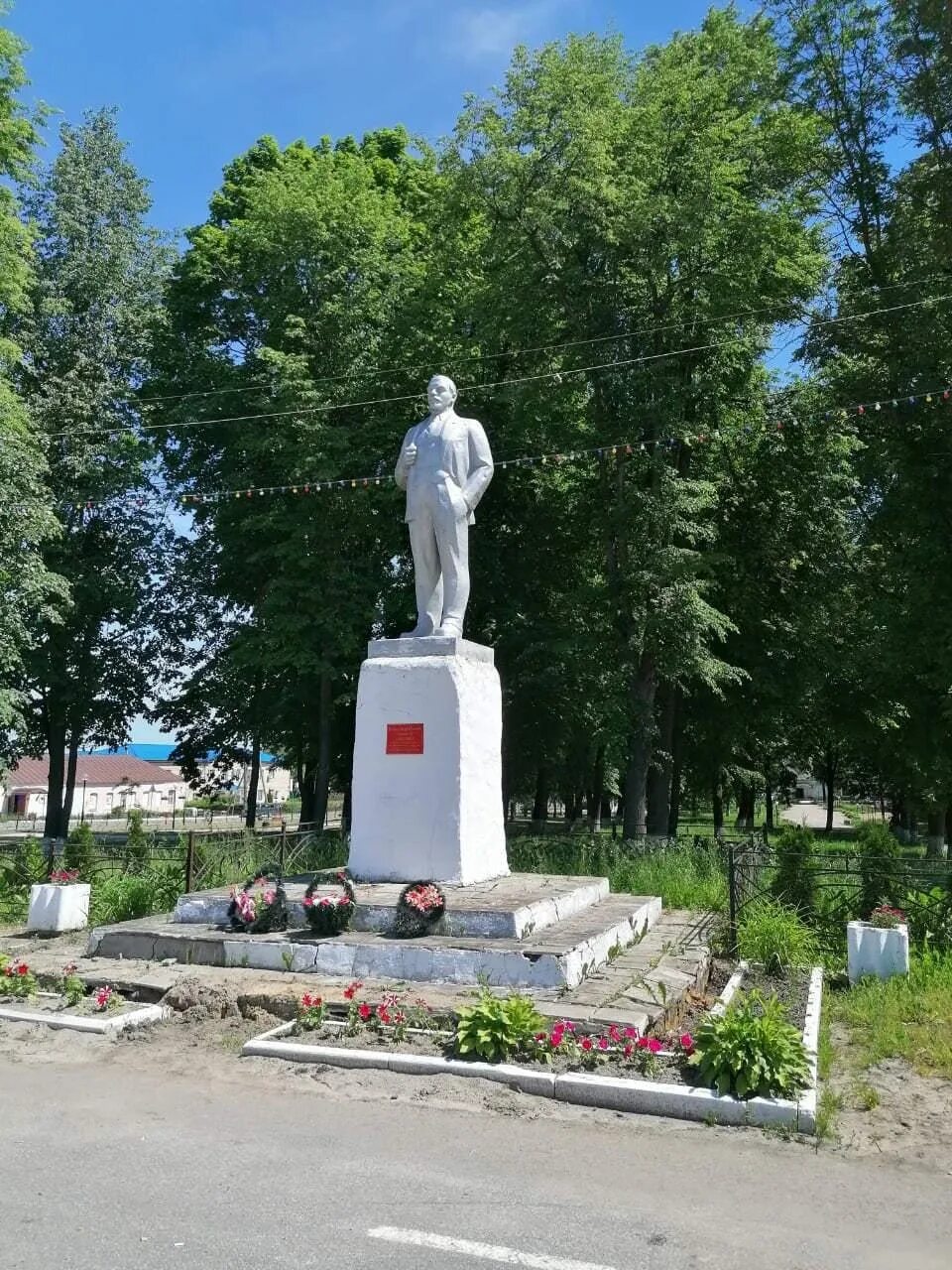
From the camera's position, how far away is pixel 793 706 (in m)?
19.5

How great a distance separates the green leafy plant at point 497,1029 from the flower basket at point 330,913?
6.43ft

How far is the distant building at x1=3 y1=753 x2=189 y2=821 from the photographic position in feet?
205

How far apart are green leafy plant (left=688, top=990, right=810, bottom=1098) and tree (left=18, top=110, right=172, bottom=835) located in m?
19.3

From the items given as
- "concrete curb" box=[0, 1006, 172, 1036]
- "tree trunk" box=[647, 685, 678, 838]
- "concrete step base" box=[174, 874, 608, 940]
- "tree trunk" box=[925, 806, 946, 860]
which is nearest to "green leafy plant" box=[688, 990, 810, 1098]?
"concrete step base" box=[174, 874, 608, 940]

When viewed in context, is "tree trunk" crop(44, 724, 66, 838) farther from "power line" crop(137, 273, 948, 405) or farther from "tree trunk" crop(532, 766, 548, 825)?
"tree trunk" crop(532, 766, 548, 825)

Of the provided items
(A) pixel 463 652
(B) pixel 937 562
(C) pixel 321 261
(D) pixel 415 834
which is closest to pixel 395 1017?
(D) pixel 415 834

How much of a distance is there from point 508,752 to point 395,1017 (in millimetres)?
14199

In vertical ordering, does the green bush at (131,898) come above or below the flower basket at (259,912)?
below

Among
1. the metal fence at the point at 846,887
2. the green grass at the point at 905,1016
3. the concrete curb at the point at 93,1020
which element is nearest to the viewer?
the green grass at the point at 905,1016

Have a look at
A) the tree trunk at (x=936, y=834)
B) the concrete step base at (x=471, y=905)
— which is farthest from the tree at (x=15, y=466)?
the tree trunk at (x=936, y=834)

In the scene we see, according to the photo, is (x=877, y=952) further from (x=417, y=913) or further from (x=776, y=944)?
(x=417, y=913)

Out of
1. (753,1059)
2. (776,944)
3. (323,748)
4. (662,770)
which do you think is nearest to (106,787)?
(323,748)

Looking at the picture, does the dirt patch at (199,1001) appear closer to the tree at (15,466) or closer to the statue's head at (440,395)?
the statue's head at (440,395)

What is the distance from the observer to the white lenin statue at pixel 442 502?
912 centimetres
